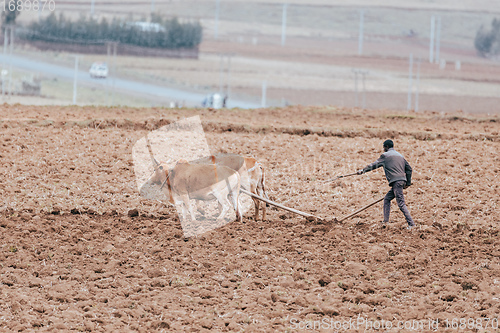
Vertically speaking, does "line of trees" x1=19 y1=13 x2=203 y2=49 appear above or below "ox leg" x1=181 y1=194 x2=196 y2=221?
above

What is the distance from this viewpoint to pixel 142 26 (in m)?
72.4

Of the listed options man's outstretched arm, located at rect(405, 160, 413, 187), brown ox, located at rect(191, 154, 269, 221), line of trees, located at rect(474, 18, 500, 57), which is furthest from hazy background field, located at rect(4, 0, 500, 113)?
man's outstretched arm, located at rect(405, 160, 413, 187)

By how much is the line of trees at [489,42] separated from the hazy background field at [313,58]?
1.27 meters

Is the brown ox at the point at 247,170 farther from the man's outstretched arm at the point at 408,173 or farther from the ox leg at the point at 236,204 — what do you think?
the man's outstretched arm at the point at 408,173

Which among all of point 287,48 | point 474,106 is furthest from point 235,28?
point 474,106

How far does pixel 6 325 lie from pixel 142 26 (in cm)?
6649

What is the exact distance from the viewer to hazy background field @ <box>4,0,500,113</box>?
58469 millimetres

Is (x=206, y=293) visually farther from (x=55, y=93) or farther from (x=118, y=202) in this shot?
(x=55, y=93)

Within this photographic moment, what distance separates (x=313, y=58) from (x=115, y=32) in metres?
24.6

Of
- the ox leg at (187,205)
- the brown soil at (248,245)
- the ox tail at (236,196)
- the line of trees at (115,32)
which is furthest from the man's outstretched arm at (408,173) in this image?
the line of trees at (115,32)

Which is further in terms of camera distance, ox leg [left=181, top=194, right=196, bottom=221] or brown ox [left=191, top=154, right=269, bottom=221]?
brown ox [left=191, top=154, right=269, bottom=221]

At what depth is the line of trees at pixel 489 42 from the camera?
87438 millimetres

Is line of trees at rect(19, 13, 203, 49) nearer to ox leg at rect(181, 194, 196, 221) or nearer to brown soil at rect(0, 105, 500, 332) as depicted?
brown soil at rect(0, 105, 500, 332)

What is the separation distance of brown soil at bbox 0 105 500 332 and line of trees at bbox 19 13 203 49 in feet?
160
